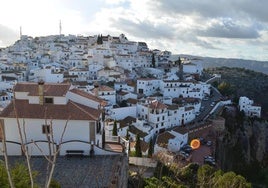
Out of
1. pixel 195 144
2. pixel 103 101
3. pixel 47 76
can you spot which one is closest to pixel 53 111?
pixel 103 101

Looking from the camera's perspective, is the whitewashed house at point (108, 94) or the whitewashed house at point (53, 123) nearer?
the whitewashed house at point (53, 123)

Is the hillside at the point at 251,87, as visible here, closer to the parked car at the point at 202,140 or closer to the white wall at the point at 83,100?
the parked car at the point at 202,140

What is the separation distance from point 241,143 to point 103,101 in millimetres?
35708

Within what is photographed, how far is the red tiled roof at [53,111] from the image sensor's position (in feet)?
51.8

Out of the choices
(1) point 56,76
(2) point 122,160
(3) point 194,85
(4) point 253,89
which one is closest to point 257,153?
(3) point 194,85

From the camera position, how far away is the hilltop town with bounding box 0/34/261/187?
15.9 metres

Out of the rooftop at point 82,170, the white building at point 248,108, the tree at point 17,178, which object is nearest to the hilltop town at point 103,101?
the white building at point 248,108

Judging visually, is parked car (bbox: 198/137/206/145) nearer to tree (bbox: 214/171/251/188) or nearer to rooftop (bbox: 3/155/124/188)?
tree (bbox: 214/171/251/188)

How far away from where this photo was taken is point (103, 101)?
22625 mm

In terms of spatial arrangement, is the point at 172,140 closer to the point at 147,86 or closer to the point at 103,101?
the point at 103,101

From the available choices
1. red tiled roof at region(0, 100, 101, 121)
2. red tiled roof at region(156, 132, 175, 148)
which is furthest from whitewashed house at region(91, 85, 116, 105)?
red tiled roof at region(0, 100, 101, 121)

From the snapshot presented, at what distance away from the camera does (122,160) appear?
49.5 feet

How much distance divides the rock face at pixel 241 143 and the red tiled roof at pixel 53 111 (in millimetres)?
30447

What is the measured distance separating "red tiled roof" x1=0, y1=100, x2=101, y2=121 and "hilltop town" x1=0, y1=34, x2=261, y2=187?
0.05 metres
